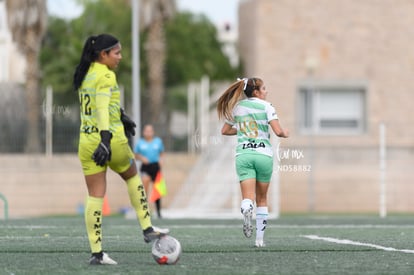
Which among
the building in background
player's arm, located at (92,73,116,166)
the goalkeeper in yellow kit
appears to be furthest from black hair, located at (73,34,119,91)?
the building in background

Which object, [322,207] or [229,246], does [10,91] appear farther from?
[229,246]

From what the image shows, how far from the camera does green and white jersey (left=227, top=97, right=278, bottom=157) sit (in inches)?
496

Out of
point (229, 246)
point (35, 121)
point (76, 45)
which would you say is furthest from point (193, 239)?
point (76, 45)

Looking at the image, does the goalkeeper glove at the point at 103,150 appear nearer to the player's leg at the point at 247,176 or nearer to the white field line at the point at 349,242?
the player's leg at the point at 247,176

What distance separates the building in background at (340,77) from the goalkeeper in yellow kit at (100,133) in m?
23.6

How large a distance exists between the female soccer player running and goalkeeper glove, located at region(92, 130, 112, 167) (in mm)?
2776

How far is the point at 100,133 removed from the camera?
9906 millimetres

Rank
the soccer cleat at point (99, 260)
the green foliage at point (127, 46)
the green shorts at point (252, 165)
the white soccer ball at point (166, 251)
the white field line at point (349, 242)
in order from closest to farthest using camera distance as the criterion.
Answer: the white soccer ball at point (166, 251)
the soccer cleat at point (99, 260)
the white field line at point (349, 242)
the green shorts at point (252, 165)
the green foliage at point (127, 46)

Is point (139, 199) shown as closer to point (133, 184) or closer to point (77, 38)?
point (133, 184)

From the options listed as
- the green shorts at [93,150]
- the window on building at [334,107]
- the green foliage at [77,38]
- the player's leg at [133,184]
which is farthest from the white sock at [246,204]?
the green foliage at [77,38]

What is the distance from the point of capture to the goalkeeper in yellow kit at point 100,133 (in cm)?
1004

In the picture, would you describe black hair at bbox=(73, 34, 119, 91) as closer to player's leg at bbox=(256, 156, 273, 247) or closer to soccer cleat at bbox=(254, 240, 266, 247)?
player's leg at bbox=(256, 156, 273, 247)

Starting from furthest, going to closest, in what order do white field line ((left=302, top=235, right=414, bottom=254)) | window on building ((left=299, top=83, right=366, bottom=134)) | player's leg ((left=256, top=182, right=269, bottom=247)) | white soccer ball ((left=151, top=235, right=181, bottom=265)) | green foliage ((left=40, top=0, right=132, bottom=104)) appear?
green foliage ((left=40, top=0, right=132, bottom=104)) < window on building ((left=299, top=83, right=366, bottom=134)) < player's leg ((left=256, top=182, right=269, bottom=247)) < white field line ((left=302, top=235, right=414, bottom=254)) < white soccer ball ((left=151, top=235, right=181, bottom=265))

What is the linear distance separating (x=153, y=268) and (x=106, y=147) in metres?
1.05
